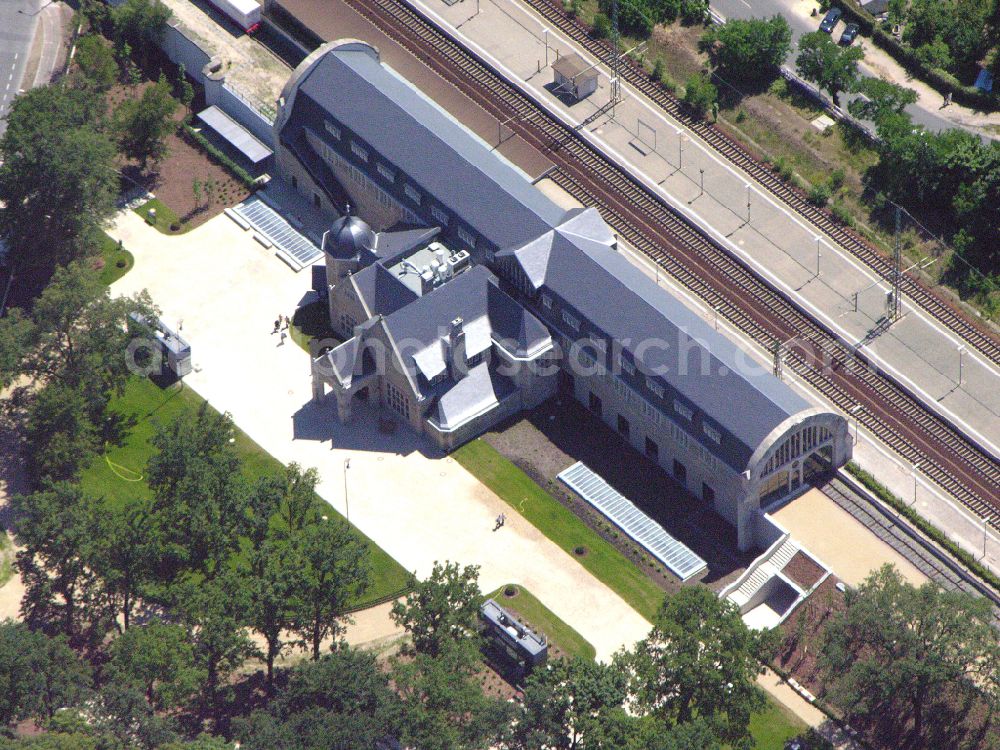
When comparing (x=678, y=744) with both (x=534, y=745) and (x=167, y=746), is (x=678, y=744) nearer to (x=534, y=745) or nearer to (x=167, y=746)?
(x=534, y=745)

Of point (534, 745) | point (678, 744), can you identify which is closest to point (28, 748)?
point (534, 745)

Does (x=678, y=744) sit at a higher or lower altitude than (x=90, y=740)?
higher

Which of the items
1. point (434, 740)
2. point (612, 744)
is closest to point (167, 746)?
point (434, 740)

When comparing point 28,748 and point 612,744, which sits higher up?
point 612,744

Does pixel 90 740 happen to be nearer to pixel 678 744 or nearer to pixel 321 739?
pixel 321 739

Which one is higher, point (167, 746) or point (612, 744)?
point (612, 744)

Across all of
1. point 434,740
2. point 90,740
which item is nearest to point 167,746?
point 90,740
